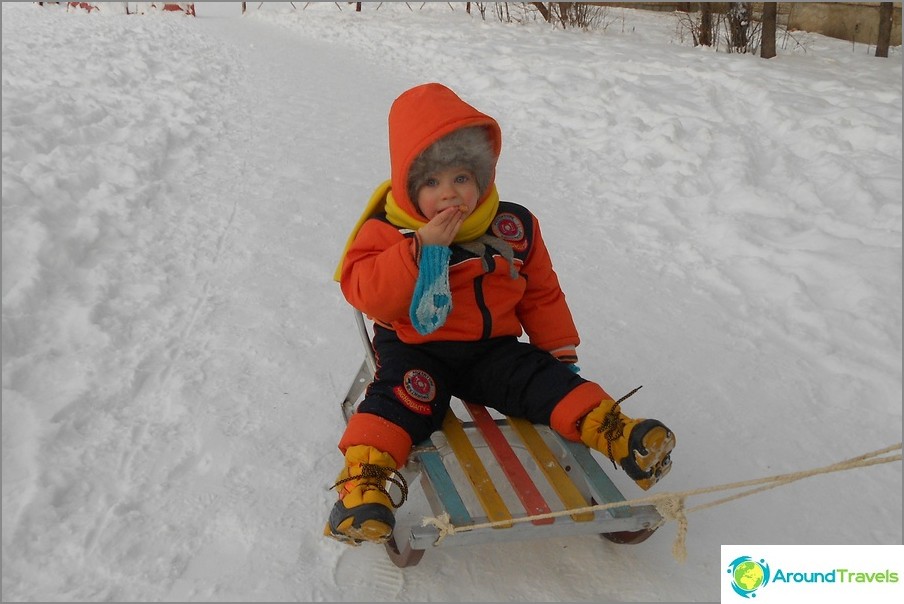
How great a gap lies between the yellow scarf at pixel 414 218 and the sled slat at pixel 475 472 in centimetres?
56

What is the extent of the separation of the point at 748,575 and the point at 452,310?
1.12 meters

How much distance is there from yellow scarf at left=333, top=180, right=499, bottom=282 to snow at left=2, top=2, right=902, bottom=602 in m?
0.74

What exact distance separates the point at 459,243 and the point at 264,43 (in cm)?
952

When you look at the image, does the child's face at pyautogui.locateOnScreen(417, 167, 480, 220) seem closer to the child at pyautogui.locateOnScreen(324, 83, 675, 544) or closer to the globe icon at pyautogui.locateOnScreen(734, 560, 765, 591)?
the child at pyautogui.locateOnScreen(324, 83, 675, 544)

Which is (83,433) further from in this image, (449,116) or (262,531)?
(449,116)

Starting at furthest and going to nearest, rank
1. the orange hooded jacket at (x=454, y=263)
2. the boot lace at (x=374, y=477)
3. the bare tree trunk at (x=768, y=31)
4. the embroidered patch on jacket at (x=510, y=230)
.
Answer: the bare tree trunk at (x=768, y=31)
the embroidered patch on jacket at (x=510, y=230)
the orange hooded jacket at (x=454, y=263)
the boot lace at (x=374, y=477)

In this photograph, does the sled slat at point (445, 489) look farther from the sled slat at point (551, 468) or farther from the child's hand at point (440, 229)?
the child's hand at point (440, 229)

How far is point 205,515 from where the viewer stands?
2227 mm

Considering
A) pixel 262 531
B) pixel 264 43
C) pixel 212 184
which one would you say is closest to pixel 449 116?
pixel 262 531

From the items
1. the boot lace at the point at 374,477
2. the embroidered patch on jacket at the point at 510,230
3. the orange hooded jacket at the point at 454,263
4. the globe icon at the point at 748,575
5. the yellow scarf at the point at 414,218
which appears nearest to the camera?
the boot lace at the point at 374,477

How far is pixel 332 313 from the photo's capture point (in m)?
3.39

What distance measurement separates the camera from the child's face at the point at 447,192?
2.32m

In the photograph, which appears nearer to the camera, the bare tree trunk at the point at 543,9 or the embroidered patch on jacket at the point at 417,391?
the embroidered patch on jacket at the point at 417,391

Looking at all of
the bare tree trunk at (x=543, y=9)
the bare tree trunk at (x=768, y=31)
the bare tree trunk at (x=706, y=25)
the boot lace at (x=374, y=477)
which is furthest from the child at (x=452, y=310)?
the bare tree trunk at (x=543, y=9)
